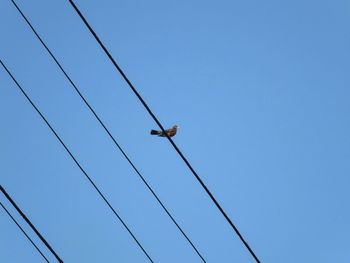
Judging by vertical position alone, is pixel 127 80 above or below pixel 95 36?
below

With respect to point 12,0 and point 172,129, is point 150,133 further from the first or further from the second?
point 12,0

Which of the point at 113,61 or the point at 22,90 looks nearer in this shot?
the point at 113,61

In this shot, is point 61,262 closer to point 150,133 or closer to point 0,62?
point 0,62

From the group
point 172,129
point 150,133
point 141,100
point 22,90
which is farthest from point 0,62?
point 172,129

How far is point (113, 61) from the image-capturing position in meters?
4.33

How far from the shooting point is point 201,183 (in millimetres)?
4328

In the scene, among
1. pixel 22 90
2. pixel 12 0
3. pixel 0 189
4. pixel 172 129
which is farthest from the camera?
pixel 172 129

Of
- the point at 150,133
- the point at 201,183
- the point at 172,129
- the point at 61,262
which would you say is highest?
the point at 172,129

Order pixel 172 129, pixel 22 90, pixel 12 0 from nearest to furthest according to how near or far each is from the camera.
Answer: pixel 12 0
pixel 22 90
pixel 172 129

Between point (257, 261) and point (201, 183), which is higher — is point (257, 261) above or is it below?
below

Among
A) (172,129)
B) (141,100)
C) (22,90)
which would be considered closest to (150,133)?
(172,129)

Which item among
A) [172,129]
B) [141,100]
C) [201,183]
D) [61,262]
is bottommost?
[61,262]

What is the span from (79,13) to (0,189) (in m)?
1.76

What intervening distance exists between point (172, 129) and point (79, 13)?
19765mm
